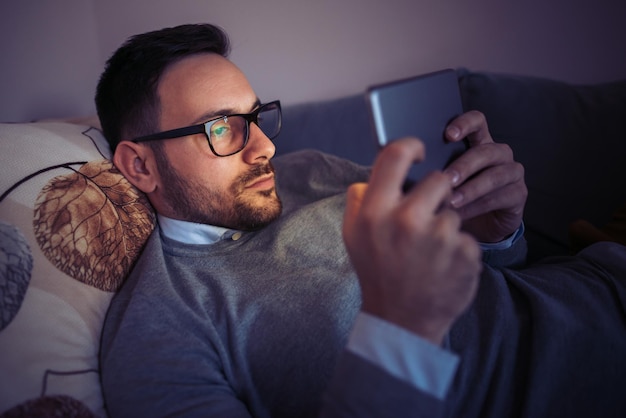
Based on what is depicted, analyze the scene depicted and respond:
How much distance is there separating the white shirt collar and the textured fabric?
0.08 meters

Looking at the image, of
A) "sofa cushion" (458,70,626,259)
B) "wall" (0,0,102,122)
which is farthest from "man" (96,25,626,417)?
"wall" (0,0,102,122)

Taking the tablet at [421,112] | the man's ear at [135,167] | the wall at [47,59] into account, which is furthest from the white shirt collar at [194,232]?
the wall at [47,59]

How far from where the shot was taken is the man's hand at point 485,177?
Answer: 2.26 feet

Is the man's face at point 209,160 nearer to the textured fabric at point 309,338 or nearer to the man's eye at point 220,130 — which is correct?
the man's eye at point 220,130

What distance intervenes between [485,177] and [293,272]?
444mm

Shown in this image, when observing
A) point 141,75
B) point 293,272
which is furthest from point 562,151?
point 141,75

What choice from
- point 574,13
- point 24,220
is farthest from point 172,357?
point 574,13

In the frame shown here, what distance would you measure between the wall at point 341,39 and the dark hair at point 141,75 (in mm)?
499

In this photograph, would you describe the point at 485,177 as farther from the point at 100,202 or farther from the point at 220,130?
the point at 100,202

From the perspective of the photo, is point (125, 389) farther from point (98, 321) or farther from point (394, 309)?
point (394, 309)

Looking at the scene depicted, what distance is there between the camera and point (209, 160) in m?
0.97

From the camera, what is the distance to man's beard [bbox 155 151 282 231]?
A: 988 mm

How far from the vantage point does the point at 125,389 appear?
2.22ft

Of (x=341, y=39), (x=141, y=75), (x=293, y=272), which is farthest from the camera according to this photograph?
(x=341, y=39)
